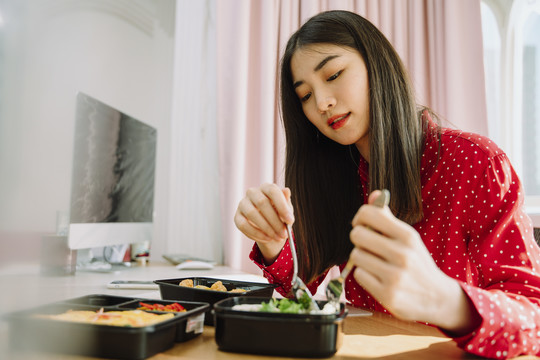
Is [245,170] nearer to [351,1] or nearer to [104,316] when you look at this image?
[351,1]

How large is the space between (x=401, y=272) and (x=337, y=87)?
615 millimetres

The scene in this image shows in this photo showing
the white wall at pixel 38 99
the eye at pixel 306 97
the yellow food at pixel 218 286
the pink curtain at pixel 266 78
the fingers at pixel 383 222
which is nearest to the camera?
the white wall at pixel 38 99

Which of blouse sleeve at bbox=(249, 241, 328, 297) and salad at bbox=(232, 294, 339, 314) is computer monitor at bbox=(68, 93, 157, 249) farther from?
salad at bbox=(232, 294, 339, 314)

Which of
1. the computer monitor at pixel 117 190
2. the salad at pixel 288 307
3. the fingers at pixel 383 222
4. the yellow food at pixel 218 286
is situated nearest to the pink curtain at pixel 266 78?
the computer monitor at pixel 117 190

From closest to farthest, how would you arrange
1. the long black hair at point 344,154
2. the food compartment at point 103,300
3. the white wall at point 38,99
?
the white wall at point 38,99
the food compartment at point 103,300
the long black hair at point 344,154

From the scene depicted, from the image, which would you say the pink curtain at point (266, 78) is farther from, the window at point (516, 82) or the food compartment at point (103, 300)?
the food compartment at point (103, 300)

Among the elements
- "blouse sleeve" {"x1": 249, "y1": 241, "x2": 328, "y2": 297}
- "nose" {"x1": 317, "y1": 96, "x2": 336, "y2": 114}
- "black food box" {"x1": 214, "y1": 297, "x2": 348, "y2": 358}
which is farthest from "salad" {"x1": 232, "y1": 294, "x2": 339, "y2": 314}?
"nose" {"x1": 317, "y1": 96, "x2": 336, "y2": 114}

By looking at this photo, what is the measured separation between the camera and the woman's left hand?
479 mm

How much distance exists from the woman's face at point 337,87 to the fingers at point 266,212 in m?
0.30

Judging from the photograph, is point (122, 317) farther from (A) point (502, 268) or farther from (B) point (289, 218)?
(A) point (502, 268)

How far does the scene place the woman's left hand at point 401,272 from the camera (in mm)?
479

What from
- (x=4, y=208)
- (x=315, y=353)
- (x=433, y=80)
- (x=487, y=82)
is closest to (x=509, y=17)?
(x=487, y=82)

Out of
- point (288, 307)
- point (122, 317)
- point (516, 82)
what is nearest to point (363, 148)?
point (288, 307)

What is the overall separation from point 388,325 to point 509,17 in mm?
2135
